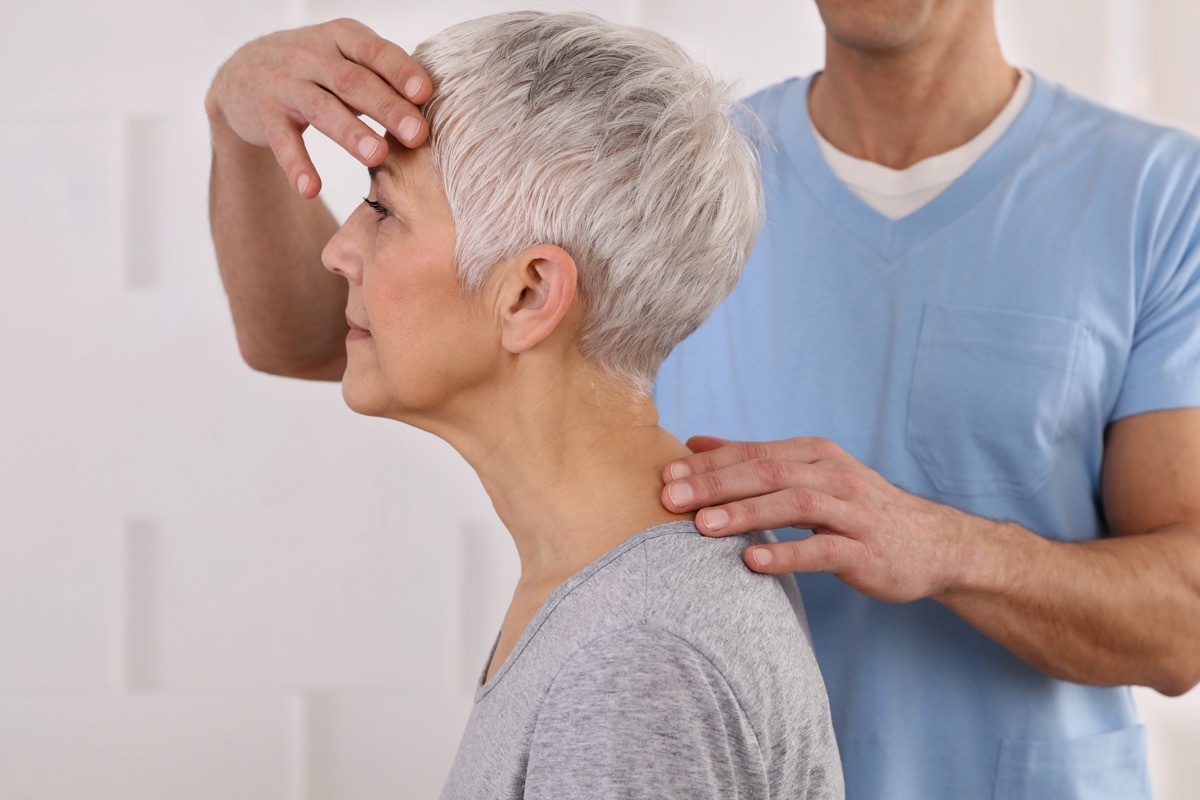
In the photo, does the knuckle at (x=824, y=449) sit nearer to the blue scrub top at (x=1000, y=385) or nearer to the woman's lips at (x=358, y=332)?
the blue scrub top at (x=1000, y=385)

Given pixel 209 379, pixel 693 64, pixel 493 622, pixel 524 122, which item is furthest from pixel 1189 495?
pixel 209 379

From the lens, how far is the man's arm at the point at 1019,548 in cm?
A: 98

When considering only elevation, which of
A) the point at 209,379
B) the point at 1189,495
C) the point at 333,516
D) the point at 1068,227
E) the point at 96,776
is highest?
the point at 1068,227

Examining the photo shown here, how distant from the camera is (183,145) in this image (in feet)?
6.59

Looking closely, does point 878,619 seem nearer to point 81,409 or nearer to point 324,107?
point 324,107

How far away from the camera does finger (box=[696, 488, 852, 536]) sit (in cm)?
95

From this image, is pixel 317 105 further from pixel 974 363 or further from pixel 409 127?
pixel 974 363

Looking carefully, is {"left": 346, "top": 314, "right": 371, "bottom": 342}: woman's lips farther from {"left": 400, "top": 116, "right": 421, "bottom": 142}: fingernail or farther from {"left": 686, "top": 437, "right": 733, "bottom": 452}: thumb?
{"left": 686, "top": 437, "right": 733, "bottom": 452}: thumb

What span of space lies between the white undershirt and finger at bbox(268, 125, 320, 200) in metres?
0.67

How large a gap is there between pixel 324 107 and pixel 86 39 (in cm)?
125

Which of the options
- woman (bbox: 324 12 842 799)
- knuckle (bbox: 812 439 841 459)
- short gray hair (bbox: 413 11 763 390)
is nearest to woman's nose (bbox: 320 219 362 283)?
woman (bbox: 324 12 842 799)

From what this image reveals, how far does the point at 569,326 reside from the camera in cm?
99

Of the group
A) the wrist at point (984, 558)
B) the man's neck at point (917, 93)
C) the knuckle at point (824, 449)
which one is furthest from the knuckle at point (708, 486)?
the man's neck at point (917, 93)

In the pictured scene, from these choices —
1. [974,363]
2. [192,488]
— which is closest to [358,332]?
[974,363]
